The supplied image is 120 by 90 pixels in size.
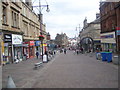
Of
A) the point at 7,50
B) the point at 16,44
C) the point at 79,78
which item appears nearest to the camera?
the point at 79,78

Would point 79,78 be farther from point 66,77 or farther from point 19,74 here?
point 19,74

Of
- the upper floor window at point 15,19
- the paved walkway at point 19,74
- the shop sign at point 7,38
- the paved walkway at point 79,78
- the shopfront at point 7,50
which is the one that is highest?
the upper floor window at point 15,19

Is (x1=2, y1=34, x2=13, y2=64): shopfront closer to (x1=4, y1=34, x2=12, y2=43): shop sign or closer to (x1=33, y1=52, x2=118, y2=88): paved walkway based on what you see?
(x1=4, y1=34, x2=12, y2=43): shop sign

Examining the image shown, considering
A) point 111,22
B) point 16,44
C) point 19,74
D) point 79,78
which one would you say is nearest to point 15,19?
point 16,44

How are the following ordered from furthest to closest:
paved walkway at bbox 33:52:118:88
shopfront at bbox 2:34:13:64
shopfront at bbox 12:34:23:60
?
shopfront at bbox 12:34:23:60, shopfront at bbox 2:34:13:64, paved walkway at bbox 33:52:118:88

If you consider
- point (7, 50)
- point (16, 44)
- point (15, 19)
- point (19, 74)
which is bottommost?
point (19, 74)

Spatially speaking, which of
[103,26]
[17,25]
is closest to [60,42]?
[103,26]

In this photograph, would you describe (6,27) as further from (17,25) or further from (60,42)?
(60,42)

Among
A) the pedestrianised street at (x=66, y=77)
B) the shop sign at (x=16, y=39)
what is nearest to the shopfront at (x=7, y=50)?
the shop sign at (x=16, y=39)

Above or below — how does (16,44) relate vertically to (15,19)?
below

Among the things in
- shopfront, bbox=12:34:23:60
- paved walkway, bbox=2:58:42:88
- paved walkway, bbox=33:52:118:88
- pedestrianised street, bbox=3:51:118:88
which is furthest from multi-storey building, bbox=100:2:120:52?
paved walkway, bbox=2:58:42:88

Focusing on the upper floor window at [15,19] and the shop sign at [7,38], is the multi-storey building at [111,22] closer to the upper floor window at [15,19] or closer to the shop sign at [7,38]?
→ the upper floor window at [15,19]

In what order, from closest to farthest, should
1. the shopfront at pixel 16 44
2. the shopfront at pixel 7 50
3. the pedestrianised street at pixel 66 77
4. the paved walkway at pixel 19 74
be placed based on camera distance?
the pedestrianised street at pixel 66 77 → the paved walkway at pixel 19 74 → the shopfront at pixel 7 50 → the shopfront at pixel 16 44

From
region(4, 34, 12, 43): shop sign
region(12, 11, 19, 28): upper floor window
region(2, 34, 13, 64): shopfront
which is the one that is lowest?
region(2, 34, 13, 64): shopfront
